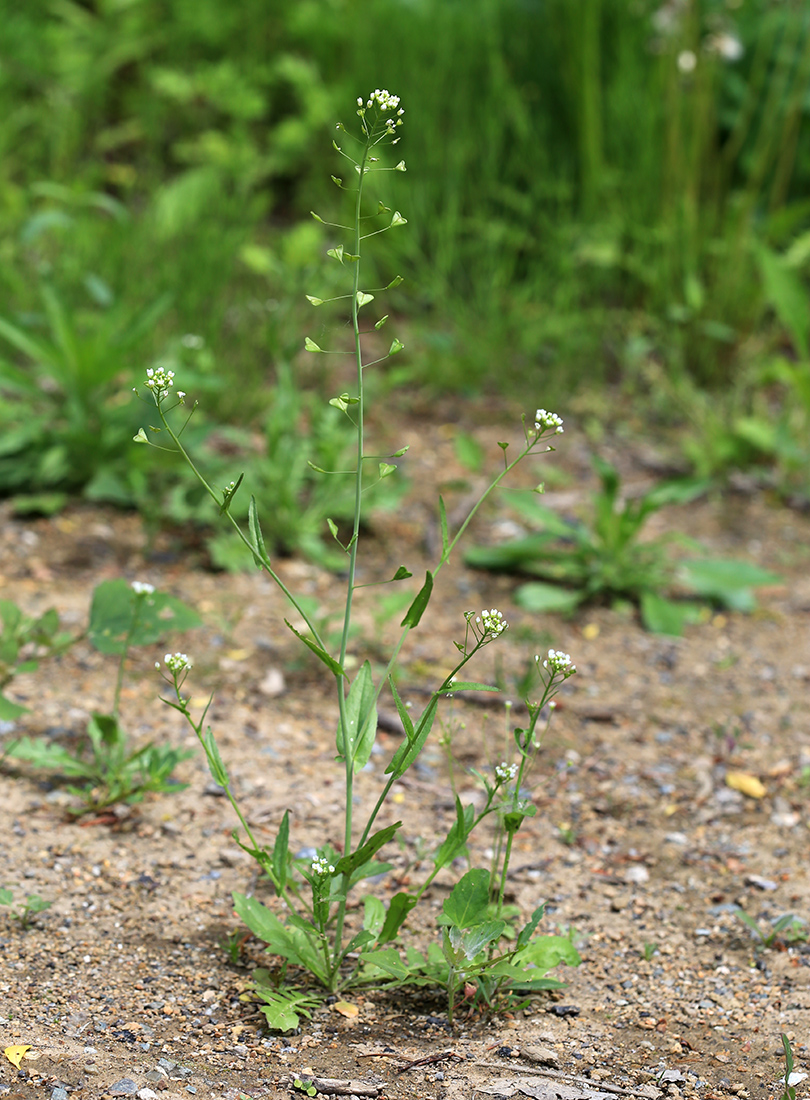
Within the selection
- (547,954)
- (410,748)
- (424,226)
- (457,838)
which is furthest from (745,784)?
(424,226)

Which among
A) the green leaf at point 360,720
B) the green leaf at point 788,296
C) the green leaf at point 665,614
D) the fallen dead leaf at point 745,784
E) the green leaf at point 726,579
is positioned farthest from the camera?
the green leaf at point 788,296

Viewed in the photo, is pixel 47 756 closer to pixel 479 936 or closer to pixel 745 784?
pixel 479 936

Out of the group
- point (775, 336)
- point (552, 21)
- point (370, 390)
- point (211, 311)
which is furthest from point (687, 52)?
point (211, 311)

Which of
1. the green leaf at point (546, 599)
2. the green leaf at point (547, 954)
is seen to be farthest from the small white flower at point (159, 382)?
the green leaf at point (546, 599)

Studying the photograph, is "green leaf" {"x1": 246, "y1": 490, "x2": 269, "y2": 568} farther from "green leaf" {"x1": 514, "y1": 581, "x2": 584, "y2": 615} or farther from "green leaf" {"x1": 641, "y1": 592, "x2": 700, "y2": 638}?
"green leaf" {"x1": 641, "y1": 592, "x2": 700, "y2": 638}

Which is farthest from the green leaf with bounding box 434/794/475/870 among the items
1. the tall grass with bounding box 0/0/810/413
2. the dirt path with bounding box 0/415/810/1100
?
the tall grass with bounding box 0/0/810/413

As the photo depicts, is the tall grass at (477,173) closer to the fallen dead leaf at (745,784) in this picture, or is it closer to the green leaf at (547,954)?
the fallen dead leaf at (745,784)
